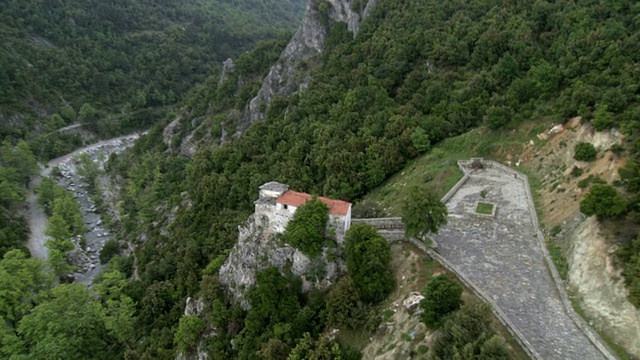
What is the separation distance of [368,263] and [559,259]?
39.0ft

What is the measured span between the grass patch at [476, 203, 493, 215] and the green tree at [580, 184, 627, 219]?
9.02 meters

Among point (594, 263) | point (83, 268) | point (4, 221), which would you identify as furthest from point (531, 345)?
point (4, 221)

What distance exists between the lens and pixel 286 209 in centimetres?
3133

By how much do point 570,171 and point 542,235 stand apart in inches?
291

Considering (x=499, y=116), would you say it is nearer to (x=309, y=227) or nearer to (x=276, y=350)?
(x=309, y=227)

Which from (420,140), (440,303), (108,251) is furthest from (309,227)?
(108,251)

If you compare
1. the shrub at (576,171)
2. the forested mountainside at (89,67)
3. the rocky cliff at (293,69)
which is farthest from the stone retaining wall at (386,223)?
the forested mountainside at (89,67)

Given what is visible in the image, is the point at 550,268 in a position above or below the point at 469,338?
below

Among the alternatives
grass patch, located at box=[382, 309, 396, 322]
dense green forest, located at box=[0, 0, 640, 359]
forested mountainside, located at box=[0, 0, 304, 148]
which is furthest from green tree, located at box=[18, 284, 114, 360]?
forested mountainside, located at box=[0, 0, 304, 148]

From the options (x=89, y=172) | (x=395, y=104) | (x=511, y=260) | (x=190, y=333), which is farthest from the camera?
(x=89, y=172)

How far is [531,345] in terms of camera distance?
2125cm

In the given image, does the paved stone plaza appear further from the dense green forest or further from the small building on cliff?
the small building on cliff

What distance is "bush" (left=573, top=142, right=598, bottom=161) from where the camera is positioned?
3228 centimetres

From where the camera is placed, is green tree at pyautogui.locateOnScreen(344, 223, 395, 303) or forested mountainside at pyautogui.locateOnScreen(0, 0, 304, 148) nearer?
green tree at pyautogui.locateOnScreen(344, 223, 395, 303)
